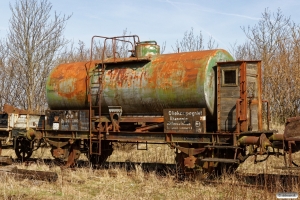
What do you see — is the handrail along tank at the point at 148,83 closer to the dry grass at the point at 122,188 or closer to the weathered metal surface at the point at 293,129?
the dry grass at the point at 122,188

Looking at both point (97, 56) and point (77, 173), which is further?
point (97, 56)

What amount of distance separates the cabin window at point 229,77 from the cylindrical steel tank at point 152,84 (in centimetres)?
35

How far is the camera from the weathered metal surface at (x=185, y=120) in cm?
1062

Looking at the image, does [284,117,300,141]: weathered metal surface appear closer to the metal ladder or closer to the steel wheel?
the metal ladder

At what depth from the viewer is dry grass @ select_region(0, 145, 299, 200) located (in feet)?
27.1

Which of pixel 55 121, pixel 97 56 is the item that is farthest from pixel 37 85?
pixel 55 121

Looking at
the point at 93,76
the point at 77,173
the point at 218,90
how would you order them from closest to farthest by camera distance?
the point at 218,90 → the point at 77,173 → the point at 93,76

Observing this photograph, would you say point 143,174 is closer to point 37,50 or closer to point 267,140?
point 267,140

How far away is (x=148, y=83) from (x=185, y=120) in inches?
63.5

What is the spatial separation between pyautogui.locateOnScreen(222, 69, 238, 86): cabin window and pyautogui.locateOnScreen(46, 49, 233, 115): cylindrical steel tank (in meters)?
0.35

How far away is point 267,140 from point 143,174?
3.56m

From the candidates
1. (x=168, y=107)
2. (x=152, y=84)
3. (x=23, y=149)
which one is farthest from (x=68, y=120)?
(x=168, y=107)

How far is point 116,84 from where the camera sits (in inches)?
480

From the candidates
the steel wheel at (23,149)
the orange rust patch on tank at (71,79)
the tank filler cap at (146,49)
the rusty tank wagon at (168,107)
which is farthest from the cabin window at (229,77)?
the steel wheel at (23,149)
